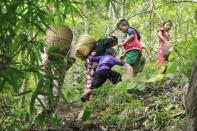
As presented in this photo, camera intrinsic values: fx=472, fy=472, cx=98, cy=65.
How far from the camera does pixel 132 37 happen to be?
26.1 ft

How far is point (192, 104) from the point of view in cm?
303

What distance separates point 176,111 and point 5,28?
2519 millimetres

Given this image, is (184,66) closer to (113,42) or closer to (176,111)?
(176,111)

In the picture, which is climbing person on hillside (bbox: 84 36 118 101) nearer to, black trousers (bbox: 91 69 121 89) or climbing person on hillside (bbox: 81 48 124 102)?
climbing person on hillside (bbox: 81 48 124 102)

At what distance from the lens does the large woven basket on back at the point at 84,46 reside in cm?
673

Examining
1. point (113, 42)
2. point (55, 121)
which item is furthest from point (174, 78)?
point (55, 121)

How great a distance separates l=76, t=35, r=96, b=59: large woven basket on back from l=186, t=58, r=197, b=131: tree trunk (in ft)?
12.0

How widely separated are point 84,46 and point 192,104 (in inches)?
154

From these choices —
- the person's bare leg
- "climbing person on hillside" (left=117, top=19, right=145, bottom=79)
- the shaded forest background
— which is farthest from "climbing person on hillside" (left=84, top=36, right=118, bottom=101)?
the person's bare leg

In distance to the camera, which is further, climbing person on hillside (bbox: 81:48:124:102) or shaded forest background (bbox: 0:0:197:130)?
climbing person on hillside (bbox: 81:48:124:102)

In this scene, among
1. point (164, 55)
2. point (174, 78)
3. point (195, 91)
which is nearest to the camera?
point (195, 91)

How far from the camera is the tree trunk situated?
9.82ft

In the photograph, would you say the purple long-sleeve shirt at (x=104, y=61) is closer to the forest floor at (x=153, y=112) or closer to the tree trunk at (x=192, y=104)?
the forest floor at (x=153, y=112)

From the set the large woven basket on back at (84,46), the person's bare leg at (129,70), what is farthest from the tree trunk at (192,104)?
the person's bare leg at (129,70)
